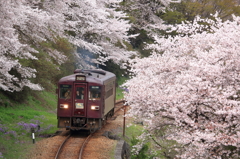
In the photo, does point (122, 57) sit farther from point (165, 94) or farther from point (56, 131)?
point (165, 94)

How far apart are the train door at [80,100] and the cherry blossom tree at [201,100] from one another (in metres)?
2.93

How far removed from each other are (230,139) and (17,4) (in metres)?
6.96

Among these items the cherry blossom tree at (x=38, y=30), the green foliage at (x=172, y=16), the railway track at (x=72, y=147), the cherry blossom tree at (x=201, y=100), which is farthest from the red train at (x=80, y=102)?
the green foliage at (x=172, y=16)

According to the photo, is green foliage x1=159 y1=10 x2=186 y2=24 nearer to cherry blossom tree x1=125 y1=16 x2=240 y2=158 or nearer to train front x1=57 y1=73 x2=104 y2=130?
train front x1=57 y1=73 x2=104 y2=130

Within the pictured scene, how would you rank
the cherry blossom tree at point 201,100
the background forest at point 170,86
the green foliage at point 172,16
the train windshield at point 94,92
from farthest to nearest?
1. the green foliage at point 172,16
2. the train windshield at point 94,92
3. the background forest at point 170,86
4. the cherry blossom tree at point 201,100

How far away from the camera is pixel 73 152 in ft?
39.1

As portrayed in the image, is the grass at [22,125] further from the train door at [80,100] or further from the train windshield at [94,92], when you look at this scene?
the train windshield at [94,92]

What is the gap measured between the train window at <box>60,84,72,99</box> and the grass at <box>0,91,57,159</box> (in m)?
1.70

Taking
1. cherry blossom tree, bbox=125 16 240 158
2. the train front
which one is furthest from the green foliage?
cherry blossom tree, bbox=125 16 240 158

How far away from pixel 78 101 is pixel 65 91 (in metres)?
0.68

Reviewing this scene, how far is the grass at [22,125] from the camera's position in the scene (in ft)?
38.9

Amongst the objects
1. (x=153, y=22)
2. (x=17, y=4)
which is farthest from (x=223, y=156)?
(x=153, y=22)

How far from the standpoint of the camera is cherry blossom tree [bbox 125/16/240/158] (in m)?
9.05

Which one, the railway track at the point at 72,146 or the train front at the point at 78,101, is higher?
the train front at the point at 78,101
